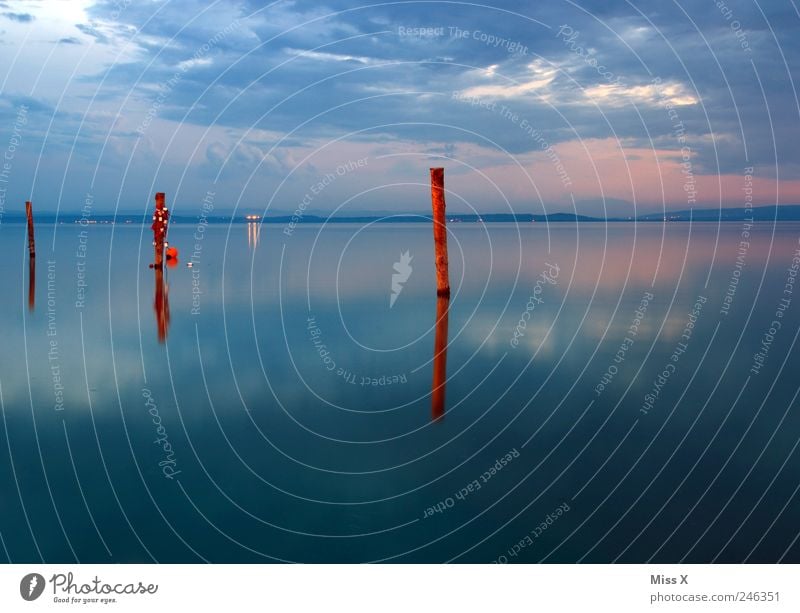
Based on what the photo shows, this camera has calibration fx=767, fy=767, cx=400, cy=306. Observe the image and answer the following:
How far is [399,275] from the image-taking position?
30.8 metres

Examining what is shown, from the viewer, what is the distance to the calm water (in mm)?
7203

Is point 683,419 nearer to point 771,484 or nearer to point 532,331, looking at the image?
point 771,484

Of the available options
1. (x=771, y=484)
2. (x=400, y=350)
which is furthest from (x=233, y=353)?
(x=771, y=484)

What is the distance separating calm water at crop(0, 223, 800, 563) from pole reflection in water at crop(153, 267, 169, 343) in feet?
0.51

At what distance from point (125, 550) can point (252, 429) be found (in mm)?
3591

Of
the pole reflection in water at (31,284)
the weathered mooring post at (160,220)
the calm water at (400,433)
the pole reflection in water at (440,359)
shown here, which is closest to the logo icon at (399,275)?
the calm water at (400,433)

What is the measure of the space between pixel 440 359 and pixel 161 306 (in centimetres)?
1045

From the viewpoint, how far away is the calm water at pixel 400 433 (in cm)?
720

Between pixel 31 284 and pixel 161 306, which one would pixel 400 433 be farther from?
pixel 31 284

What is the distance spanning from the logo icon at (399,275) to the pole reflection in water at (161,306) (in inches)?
240

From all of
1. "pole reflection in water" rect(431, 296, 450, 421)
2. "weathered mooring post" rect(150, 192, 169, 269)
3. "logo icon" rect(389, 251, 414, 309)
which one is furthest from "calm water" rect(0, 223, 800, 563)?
"weathered mooring post" rect(150, 192, 169, 269)
